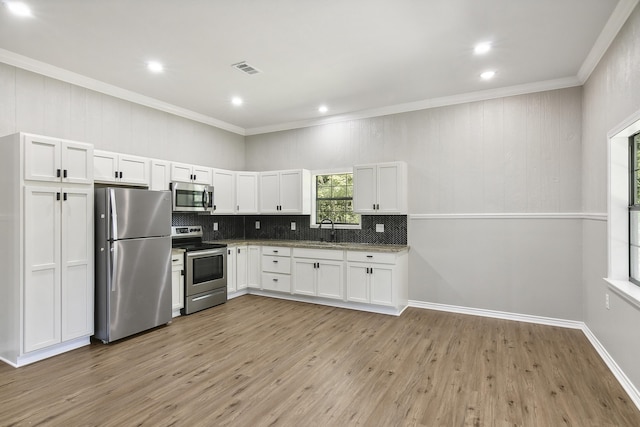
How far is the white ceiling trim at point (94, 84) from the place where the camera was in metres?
3.32

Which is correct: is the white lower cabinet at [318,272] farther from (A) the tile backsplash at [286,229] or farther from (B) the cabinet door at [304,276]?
(A) the tile backsplash at [286,229]

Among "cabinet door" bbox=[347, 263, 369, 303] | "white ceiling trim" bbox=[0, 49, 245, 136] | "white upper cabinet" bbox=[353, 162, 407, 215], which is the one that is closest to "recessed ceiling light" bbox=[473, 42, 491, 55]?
"white upper cabinet" bbox=[353, 162, 407, 215]

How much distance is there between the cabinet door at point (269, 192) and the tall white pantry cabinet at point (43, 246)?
2.71 meters

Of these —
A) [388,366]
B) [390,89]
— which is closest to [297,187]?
[390,89]

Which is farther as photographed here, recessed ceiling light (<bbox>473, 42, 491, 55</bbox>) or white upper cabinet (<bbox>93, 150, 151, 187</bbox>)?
Answer: white upper cabinet (<bbox>93, 150, 151, 187</bbox>)

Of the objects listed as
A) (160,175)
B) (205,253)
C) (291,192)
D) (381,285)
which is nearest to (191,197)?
(160,175)

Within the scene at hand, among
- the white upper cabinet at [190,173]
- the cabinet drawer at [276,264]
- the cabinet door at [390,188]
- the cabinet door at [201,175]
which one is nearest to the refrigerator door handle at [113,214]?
the white upper cabinet at [190,173]

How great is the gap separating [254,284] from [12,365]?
296cm

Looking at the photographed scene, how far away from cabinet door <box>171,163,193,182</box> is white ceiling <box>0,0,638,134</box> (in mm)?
963

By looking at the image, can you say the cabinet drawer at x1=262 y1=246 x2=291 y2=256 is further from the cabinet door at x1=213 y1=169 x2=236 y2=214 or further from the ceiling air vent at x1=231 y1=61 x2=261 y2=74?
the ceiling air vent at x1=231 y1=61 x2=261 y2=74

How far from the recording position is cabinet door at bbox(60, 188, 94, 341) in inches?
124

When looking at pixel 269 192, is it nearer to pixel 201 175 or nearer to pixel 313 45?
pixel 201 175

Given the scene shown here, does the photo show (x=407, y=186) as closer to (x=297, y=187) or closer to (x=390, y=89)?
(x=390, y=89)

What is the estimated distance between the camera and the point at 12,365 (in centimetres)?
291
